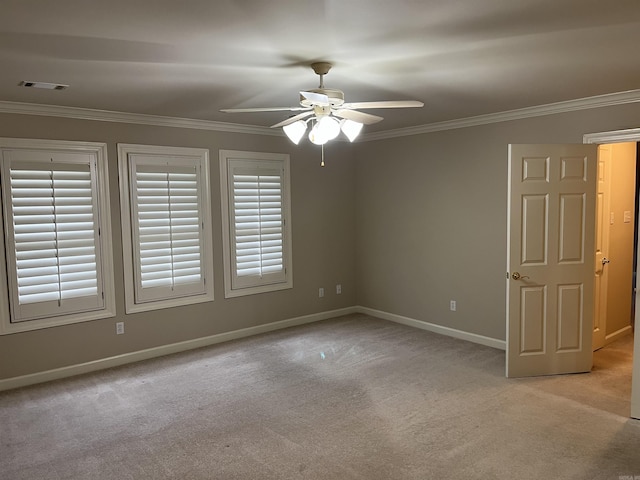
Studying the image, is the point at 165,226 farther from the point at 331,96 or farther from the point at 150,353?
the point at 331,96

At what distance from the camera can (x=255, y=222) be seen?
18.7 feet

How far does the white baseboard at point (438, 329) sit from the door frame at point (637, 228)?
Result: 1.50m

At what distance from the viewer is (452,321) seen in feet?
18.4

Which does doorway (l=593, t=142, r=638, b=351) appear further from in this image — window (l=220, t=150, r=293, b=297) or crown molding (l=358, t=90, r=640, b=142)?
window (l=220, t=150, r=293, b=297)

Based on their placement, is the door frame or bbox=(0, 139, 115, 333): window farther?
bbox=(0, 139, 115, 333): window

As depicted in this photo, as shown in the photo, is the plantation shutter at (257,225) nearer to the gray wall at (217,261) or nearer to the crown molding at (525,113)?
the gray wall at (217,261)

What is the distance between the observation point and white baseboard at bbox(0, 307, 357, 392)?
434 centimetres

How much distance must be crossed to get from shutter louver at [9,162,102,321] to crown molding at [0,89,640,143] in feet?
1.54

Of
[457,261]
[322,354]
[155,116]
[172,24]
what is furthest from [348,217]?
[172,24]

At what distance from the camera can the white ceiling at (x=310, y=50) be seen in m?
2.21

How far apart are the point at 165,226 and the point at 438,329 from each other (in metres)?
3.31

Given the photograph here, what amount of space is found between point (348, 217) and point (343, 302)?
3.84 feet

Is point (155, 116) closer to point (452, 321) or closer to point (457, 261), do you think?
point (457, 261)

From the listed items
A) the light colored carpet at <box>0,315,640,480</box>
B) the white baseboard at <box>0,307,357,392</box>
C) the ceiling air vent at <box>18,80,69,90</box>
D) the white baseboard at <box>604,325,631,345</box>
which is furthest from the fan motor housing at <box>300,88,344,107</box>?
the white baseboard at <box>604,325,631,345</box>
